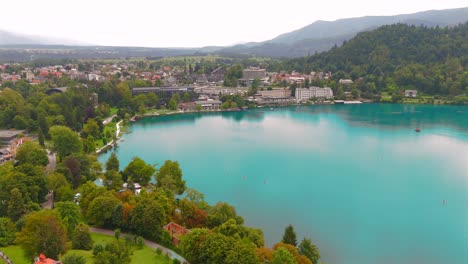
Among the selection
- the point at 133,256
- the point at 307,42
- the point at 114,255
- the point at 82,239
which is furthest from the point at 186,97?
the point at 307,42

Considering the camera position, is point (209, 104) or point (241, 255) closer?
point (241, 255)

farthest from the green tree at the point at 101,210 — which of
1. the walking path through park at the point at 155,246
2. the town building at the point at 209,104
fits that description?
the town building at the point at 209,104

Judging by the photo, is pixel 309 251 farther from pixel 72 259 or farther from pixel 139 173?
pixel 139 173

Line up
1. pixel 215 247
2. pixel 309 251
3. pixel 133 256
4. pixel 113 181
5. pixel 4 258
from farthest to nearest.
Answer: pixel 113 181 < pixel 309 251 < pixel 133 256 < pixel 4 258 < pixel 215 247

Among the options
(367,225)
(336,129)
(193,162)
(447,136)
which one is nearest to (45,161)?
(193,162)

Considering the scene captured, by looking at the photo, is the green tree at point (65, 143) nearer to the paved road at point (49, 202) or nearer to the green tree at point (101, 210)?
the paved road at point (49, 202)

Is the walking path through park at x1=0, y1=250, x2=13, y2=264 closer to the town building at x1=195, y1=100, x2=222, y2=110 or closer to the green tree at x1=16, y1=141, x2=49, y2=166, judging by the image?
the green tree at x1=16, y1=141, x2=49, y2=166
